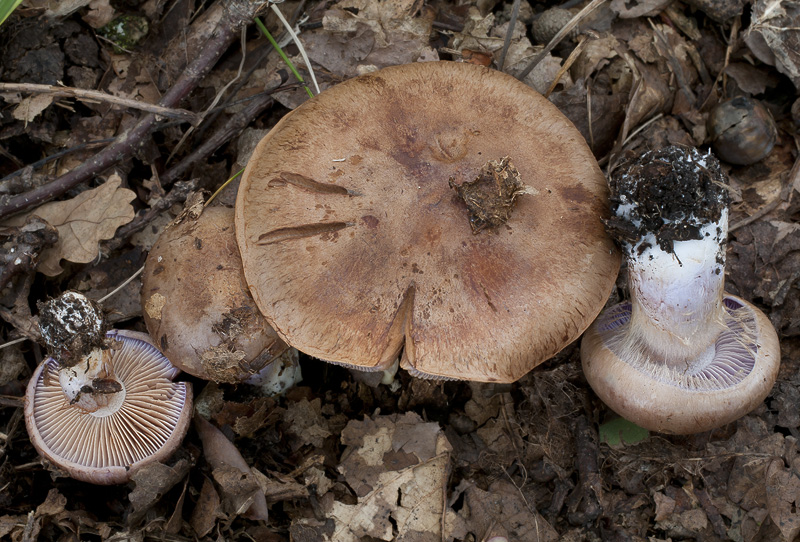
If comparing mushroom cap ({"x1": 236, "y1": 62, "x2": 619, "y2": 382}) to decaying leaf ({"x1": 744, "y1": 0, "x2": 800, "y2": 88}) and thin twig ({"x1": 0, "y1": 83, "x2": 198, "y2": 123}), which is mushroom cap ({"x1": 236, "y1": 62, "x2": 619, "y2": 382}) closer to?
thin twig ({"x1": 0, "y1": 83, "x2": 198, "y2": 123})

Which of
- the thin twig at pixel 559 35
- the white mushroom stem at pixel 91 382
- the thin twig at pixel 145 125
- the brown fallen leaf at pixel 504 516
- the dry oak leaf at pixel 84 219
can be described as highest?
the thin twig at pixel 145 125

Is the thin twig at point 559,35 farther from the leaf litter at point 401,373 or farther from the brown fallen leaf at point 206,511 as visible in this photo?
the brown fallen leaf at point 206,511

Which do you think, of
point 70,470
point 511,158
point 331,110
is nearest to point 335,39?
point 331,110

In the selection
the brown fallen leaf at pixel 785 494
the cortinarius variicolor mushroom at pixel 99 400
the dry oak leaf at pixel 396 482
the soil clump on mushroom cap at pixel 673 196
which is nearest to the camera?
the soil clump on mushroom cap at pixel 673 196

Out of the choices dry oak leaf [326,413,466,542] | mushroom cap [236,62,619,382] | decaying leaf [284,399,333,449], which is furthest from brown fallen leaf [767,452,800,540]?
decaying leaf [284,399,333,449]

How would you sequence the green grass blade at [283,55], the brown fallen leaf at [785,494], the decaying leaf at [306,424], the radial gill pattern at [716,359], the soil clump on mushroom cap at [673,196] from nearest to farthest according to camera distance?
the soil clump on mushroom cap at [673,196] < the radial gill pattern at [716,359] < the brown fallen leaf at [785,494] < the decaying leaf at [306,424] < the green grass blade at [283,55]

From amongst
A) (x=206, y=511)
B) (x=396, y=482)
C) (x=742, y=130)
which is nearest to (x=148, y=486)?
(x=206, y=511)

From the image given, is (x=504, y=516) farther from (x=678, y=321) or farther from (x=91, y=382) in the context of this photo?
(x=91, y=382)

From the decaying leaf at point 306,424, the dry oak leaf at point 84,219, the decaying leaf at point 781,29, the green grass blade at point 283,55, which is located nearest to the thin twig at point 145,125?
the dry oak leaf at point 84,219
